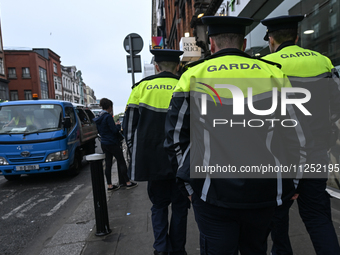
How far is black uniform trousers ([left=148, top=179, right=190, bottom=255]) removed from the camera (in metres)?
2.56

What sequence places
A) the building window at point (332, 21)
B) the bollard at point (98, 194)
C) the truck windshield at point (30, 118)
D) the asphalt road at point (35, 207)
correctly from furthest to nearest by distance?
the truck windshield at point (30, 118) → the building window at point (332, 21) → the asphalt road at point (35, 207) → the bollard at point (98, 194)

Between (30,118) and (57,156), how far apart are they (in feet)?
4.37

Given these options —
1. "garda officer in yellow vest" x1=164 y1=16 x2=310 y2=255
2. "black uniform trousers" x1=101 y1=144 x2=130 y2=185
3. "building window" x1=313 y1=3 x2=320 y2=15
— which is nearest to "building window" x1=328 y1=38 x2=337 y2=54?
"building window" x1=313 y1=3 x2=320 y2=15

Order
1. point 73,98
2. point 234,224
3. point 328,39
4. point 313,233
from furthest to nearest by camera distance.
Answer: point 73,98 → point 328,39 → point 313,233 → point 234,224

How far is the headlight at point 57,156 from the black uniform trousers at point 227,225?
18.5ft

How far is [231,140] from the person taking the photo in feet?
4.67

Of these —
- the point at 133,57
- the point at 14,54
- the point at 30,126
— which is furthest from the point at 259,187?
the point at 14,54

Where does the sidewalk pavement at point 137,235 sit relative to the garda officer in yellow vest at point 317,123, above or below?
below

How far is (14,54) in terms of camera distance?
1698 inches

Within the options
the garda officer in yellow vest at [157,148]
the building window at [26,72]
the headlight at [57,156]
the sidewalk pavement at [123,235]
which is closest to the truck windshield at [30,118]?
the headlight at [57,156]

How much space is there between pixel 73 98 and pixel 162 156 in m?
73.6

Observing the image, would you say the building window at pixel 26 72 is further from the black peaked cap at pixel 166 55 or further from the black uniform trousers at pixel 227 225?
the black uniform trousers at pixel 227 225

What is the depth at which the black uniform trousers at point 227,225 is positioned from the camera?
1443 mm

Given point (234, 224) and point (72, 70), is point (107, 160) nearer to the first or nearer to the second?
point (234, 224)
